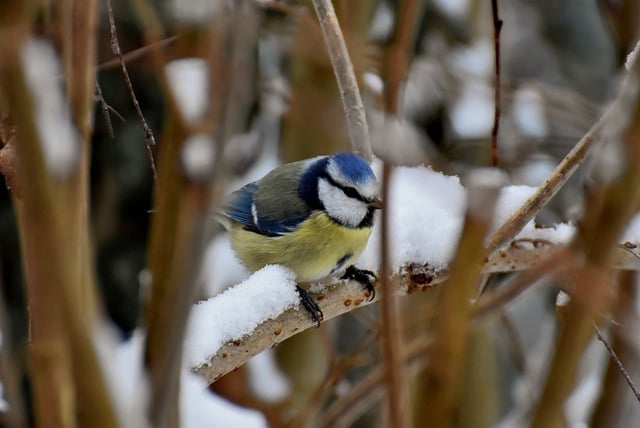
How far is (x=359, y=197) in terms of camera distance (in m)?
1.75

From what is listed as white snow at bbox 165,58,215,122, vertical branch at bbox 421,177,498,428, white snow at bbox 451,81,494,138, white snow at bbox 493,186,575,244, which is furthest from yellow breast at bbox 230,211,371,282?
white snow at bbox 451,81,494,138

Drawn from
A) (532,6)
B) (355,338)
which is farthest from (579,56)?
(355,338)

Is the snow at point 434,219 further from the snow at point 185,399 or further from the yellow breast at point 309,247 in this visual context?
the snow at point 185,399

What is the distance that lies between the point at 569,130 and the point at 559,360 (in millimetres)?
3199

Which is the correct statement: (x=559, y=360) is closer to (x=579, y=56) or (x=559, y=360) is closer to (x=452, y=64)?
(x=452, y=64)

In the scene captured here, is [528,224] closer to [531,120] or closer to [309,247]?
[309,247]

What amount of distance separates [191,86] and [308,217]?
1296 mm

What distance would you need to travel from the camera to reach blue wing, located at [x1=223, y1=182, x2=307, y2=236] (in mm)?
1789

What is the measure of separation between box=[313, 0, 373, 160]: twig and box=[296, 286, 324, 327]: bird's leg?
338 mm

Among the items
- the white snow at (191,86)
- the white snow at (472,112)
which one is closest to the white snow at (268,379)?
the white snow at (472,112)

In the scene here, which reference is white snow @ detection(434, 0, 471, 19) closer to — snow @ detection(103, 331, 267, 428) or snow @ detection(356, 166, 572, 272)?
snow @ detection(356, 166, 572, 272)

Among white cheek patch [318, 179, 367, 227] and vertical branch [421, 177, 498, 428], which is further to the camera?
white cheek patch [318, 179, 367, 227]

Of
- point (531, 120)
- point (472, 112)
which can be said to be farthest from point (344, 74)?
point (531, 120)

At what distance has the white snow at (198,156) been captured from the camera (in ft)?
1.21
